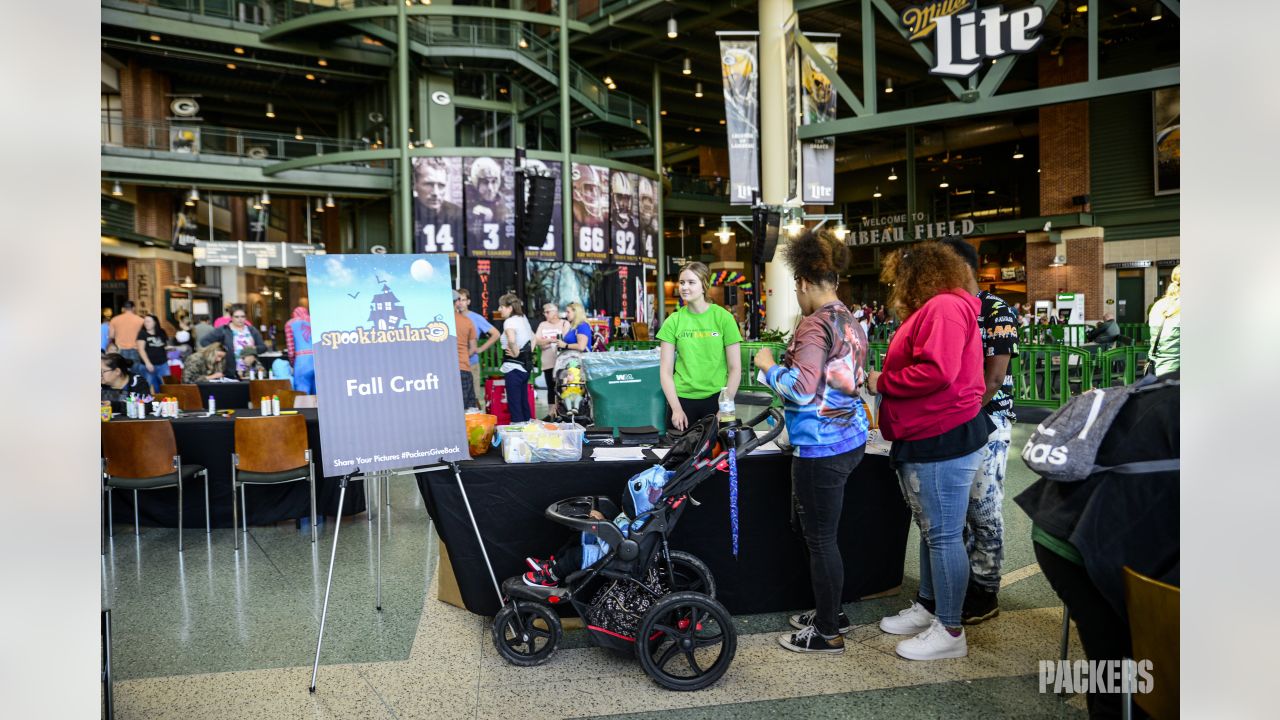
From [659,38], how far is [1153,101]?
42.5ft

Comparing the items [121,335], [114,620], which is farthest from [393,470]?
[121,335]

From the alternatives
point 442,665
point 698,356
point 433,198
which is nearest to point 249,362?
point 698,356

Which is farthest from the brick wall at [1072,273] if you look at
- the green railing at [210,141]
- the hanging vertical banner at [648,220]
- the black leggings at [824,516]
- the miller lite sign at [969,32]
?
the black leggings at [824,516]

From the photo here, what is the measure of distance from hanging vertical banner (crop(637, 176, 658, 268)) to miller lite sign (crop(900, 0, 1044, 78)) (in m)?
11.0

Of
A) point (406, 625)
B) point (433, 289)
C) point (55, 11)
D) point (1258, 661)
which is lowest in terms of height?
point (406, 625)

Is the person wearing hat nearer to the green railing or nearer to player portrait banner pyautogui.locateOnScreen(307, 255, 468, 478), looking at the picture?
player portrait banner pyautogui.locateOnScreen(307, 255, 468, 478)

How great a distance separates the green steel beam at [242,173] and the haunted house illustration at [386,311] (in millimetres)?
16563

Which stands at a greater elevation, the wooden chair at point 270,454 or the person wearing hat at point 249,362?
the person wearing hat at point 249,362

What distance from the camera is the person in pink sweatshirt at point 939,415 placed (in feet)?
9.82

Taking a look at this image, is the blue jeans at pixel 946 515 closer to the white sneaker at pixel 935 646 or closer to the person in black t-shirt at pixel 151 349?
the white sneaker at pixel 935 646

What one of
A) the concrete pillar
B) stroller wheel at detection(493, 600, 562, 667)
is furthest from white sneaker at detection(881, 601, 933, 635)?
the concrete pillar

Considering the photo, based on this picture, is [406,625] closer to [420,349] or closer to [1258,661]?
[420,349]

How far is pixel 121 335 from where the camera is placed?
31.7 ft

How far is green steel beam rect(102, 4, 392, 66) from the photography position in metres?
17.7
